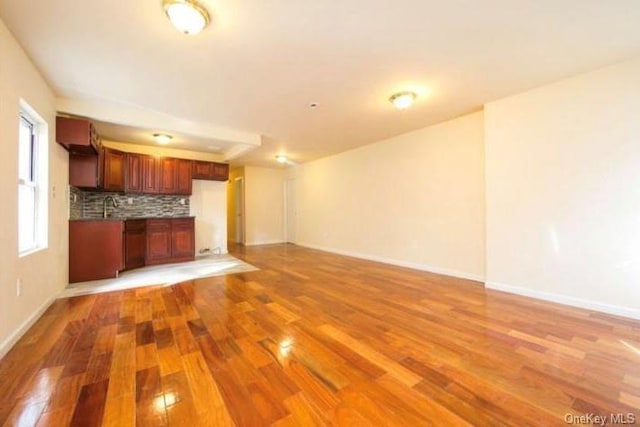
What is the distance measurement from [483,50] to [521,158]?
156 centimetres

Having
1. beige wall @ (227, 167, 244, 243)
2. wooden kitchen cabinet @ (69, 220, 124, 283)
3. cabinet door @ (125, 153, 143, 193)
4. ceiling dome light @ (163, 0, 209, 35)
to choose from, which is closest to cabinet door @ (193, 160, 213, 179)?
cabinet door @ (125, 153, 143, 193)

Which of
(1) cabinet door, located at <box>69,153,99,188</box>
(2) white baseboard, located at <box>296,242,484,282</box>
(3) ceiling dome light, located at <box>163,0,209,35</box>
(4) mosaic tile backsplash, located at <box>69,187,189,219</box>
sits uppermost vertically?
(3) ceiling dome light, located at <box>163,0,209,35</box>

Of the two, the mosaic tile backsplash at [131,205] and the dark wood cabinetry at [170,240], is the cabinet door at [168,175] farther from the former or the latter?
the dark wood cabinetry at [170,240]

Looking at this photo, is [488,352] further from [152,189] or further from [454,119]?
[152,189]

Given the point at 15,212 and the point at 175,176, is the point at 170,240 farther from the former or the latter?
the point at 15,212

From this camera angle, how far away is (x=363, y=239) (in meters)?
5.79

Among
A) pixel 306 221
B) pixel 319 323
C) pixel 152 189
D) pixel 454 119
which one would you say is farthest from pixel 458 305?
pixel 152 189

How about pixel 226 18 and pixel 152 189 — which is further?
pixel 152 189

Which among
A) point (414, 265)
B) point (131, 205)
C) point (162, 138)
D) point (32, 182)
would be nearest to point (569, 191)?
point (414, 265)

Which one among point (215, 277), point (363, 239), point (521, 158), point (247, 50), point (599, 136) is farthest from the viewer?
point (363, 239)

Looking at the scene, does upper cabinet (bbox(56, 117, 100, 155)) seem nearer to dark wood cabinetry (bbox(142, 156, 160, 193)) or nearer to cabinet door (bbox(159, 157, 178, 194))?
dark wood cabinetry (bbox(142, 156, 160, 193))

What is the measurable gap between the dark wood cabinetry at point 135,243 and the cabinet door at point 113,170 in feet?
2.36

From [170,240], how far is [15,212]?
3.25 m

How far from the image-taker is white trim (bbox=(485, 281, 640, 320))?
2.55 meters
